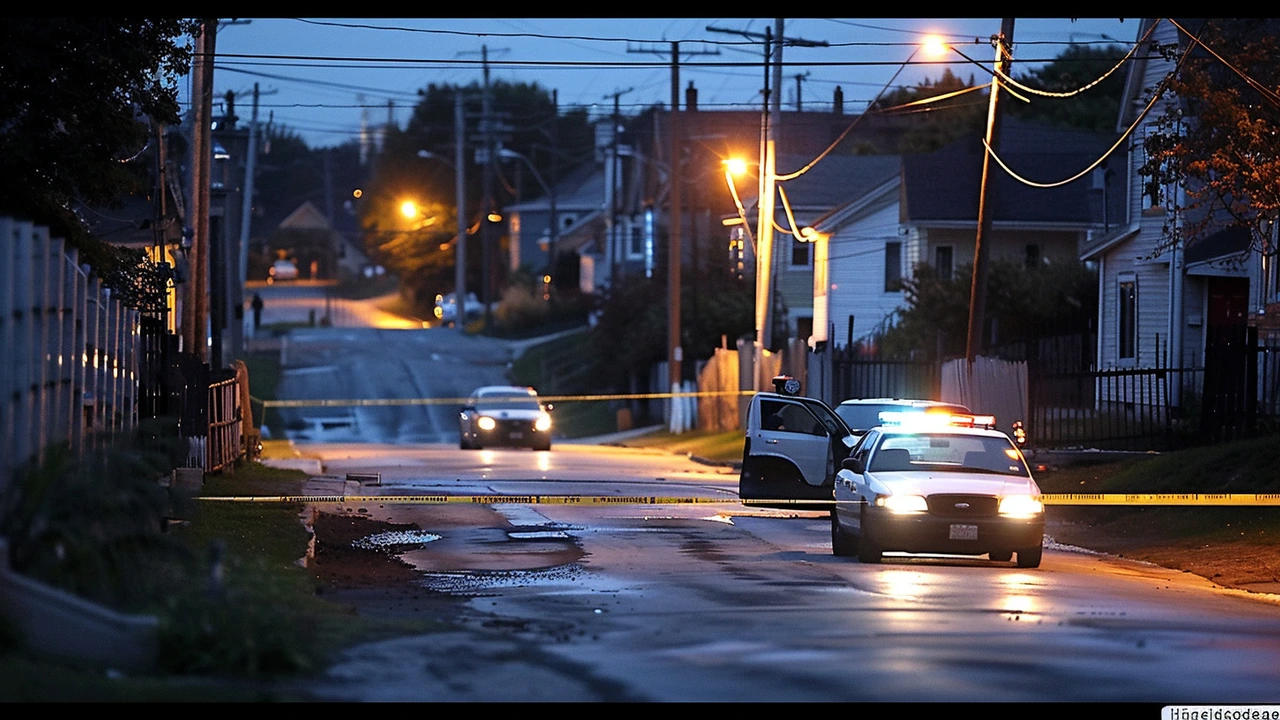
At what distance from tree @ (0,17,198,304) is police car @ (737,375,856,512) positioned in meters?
8.57

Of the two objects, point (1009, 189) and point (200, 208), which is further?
point (1009, 189)

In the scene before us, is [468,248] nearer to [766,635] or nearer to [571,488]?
[571,488]

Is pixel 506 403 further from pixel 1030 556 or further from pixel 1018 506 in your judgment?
pixel 1018 506

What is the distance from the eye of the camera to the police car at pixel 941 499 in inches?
624

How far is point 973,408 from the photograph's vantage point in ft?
95.2

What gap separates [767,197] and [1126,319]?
820 cm

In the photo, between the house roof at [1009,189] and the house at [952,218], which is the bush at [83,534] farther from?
the house roof at [1009,189]

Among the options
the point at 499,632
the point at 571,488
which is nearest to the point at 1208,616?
the point at 499,632

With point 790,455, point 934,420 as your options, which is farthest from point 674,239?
point 934,420

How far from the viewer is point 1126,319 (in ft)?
120

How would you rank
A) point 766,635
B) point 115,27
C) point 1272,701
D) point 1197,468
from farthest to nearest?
point 1197,468 → point 115,27 → point 766,635 → point 1272,701

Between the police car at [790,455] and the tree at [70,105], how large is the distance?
8574 millimetres
